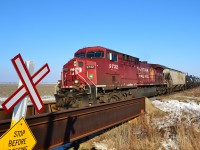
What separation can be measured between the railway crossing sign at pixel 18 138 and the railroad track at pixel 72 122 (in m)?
1.79

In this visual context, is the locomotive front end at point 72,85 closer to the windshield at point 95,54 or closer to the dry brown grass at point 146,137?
the windshield at point 95,54

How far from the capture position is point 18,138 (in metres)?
3.41

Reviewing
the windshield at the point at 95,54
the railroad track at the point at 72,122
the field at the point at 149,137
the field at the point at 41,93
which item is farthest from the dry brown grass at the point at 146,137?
the field at the point at 41,93

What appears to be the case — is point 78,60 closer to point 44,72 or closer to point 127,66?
point 127,66

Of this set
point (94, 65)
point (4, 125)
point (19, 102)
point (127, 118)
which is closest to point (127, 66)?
point (94, 65)

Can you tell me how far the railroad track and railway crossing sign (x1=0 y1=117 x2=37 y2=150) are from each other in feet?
5.87

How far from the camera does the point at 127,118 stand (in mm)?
10914

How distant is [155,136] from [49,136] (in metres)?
4.39

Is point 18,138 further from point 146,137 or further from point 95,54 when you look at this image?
point 95,54

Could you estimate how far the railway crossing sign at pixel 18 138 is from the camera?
10.8 ft

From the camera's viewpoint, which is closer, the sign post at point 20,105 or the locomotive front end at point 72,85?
the sign post at point 20,105

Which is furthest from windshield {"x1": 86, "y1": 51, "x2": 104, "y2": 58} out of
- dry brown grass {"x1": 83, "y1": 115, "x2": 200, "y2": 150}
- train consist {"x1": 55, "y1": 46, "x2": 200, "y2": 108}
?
dry brown grass {"x1": 83, "y1": 115, "x2": 200, "y2": 150}

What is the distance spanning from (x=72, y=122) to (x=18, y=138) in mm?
3973

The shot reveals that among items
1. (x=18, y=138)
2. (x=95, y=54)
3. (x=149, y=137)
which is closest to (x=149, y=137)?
(x=149, y=137)
